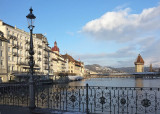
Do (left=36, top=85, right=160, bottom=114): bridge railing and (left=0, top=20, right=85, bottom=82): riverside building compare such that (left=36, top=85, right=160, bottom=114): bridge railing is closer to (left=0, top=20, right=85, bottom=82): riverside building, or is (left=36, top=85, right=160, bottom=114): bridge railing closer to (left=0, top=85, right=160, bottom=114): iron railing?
(left=0, top=85, right=160, bottom=114): iron railing

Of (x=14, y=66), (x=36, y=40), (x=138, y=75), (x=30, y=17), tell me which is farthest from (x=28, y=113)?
(x=138, y=75)

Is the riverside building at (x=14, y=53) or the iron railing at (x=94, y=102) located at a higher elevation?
the riverside building at (x=14, y=53)

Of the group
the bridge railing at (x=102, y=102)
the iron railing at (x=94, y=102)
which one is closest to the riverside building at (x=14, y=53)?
the iron railing at (x=94, y=102)

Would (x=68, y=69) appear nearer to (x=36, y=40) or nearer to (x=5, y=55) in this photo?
(x=36, y=40)

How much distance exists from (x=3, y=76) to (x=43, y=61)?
101 feet

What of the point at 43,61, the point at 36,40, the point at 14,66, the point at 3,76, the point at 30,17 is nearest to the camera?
the point at 30,17

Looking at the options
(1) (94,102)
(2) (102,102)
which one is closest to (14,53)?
(1) (94,102)

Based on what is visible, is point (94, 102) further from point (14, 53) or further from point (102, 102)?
point (14, 53)

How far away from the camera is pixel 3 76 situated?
5006cm

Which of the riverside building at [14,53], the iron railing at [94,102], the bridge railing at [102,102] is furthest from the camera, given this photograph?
the riverside building at [14,53]

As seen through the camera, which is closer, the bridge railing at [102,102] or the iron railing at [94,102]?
the bridge railing at [102,102]

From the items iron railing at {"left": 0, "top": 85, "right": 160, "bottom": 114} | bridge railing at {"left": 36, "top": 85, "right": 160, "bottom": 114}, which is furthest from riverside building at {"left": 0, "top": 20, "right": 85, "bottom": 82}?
bridge railing at {"left": 36, "top": 85, "right": 160, "bottom": 114}

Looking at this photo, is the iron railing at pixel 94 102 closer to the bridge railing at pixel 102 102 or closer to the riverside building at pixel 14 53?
the bridge railing at pixel 102 102

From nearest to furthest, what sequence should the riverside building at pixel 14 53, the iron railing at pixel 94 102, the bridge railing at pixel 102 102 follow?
the bridge railing at pixel 102 102 → the iron railing at pixel 94 102 → the riverside building at pixel 14 53
